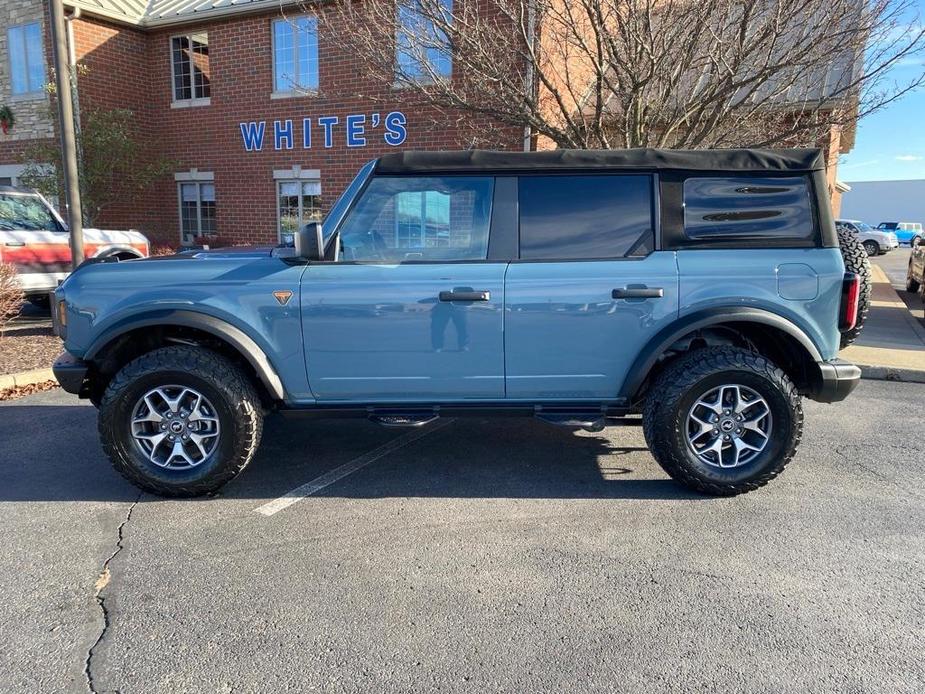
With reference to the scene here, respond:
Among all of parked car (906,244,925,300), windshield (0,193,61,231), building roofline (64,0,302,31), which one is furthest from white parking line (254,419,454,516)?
parked car (906,244,925,300)

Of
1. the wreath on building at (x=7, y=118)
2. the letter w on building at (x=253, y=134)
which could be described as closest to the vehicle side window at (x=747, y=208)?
the letter w on building at (x=253, y=134)

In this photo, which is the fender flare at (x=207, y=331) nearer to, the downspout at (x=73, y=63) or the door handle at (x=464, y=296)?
the door handle at (x=464, y=296)

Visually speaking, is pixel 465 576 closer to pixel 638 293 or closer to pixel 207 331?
pixel 638 293

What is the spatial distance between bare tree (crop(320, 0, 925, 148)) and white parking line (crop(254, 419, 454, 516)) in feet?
14.3

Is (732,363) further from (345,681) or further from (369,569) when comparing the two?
(345,681)

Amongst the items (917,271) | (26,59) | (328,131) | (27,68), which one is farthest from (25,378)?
(917,271)

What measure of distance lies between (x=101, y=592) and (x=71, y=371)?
60.1 inches

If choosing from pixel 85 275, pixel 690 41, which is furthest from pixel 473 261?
pixel 690 41

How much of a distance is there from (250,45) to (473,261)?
38.6 feet

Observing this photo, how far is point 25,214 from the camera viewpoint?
29.9 feet

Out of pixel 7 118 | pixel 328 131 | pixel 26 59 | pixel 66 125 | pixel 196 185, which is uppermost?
pixel 26 59

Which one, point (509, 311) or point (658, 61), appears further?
point (658, 61)

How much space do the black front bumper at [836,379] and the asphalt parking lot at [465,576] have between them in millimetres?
641

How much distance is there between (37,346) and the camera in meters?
7.73
